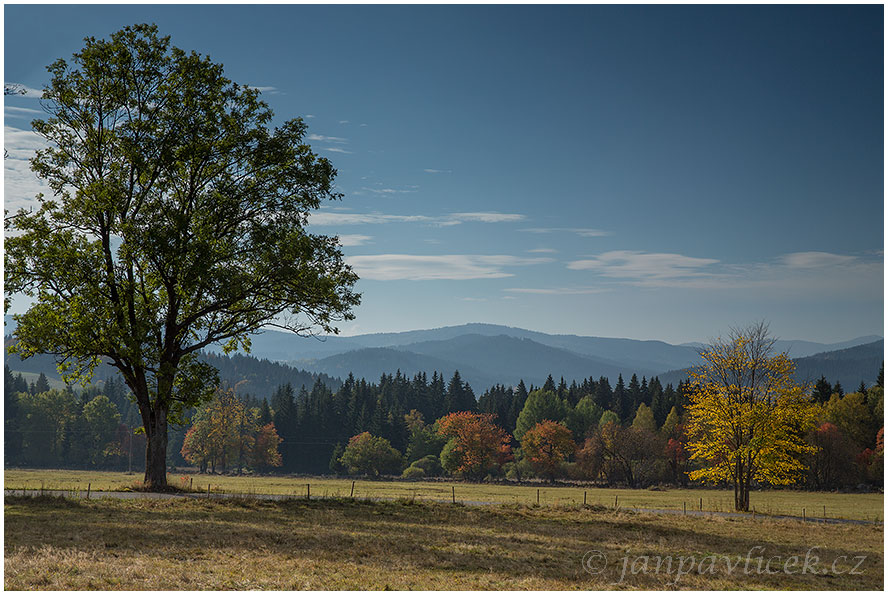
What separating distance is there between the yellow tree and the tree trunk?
102 ft

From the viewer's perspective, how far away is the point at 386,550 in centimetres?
1842

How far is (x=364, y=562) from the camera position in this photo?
16609mm

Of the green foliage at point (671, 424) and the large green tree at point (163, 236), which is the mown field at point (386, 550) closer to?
the large green tree at point (163, 236)

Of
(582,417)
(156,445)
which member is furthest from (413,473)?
(156,445)

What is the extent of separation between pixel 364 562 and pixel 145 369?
16648 millimetres

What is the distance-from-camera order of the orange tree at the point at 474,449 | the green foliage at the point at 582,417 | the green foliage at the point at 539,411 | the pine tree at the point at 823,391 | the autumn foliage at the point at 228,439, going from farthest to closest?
1. the green foliage at the point at 539,411
2. the green foliage at the point at 582,417
3. the autumn foliage at the point at 228,439
4. the orange tree at the point at 474,449
5. the pine tree at the point at 823,391

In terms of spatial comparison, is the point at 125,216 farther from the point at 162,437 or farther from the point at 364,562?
the point at 364,562

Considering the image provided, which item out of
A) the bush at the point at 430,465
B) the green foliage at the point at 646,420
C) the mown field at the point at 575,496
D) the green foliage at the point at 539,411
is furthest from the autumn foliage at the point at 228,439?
the green foliage at the point at 646,420

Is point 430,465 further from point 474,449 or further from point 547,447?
point 547,447

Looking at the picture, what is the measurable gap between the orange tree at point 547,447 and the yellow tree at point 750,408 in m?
69.7

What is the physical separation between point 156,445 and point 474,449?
90.6 metres

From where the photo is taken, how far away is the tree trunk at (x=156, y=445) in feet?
97.1

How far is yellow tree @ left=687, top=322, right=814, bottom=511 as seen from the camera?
45.0m

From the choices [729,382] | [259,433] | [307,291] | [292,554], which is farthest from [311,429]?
[292,554]
